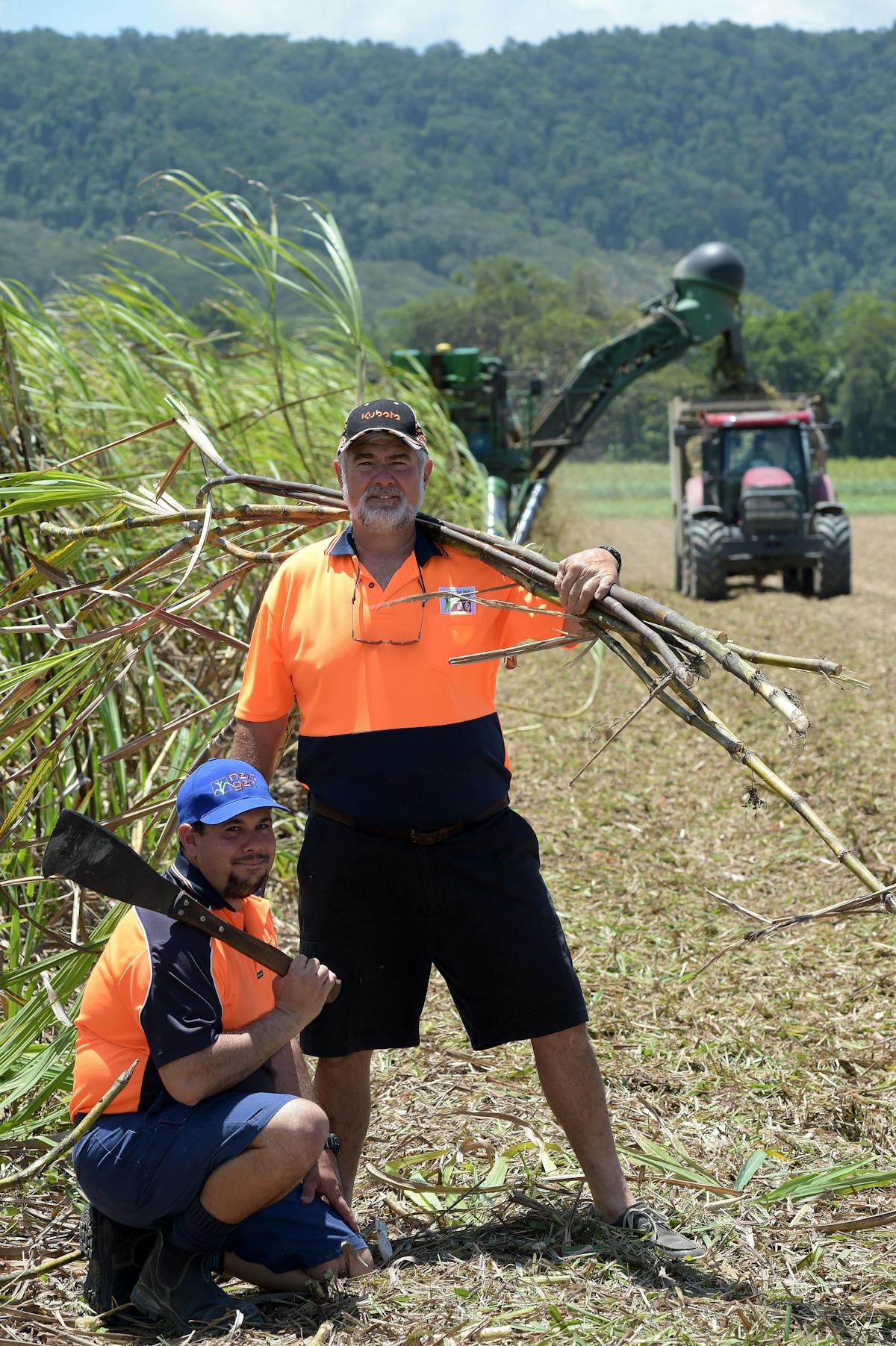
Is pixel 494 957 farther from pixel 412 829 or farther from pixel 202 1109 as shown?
pixel 202 1109

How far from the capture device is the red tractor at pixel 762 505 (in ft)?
41.2

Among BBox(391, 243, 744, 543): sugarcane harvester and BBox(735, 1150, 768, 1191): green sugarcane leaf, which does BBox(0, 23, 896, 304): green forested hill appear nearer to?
BBox(391, 243, 744, 543): sugarcane harvester

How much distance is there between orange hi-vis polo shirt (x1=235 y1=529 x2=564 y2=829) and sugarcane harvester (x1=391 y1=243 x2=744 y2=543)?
1137 cm

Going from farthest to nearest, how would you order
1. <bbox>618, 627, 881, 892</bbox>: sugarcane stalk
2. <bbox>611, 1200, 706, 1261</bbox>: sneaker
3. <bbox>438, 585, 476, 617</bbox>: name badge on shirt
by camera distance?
<bbox>438, 585, 476, 617</bbox>: name badge on shirt
<bbox>611, 1200, 706, 1261</bbox>: sneaker
<bbox>618, 627, 881, 892</bbox>: sugarcane stalk

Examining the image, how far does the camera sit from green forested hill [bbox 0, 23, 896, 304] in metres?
129

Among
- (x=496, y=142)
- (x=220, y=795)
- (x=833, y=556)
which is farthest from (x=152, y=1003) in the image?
(x=496, y=142)

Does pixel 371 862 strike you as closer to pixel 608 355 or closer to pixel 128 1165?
pixel 128 1165

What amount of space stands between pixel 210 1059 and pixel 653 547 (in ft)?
68.2

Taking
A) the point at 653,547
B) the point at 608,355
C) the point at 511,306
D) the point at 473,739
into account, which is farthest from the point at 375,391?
the point at 511,306

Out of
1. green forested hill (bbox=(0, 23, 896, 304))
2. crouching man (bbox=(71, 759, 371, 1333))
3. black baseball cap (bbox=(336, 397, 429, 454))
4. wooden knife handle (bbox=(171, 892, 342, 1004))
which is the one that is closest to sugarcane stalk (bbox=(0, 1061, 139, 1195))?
crouching man (bbox=(71, 759, 371, 1333))

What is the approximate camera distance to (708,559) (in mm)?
12453

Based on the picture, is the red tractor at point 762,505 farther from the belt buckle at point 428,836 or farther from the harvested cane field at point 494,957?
the belt buckle at point 428,836

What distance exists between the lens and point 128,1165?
2305mm

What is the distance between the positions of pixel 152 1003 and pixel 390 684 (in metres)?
0.73
